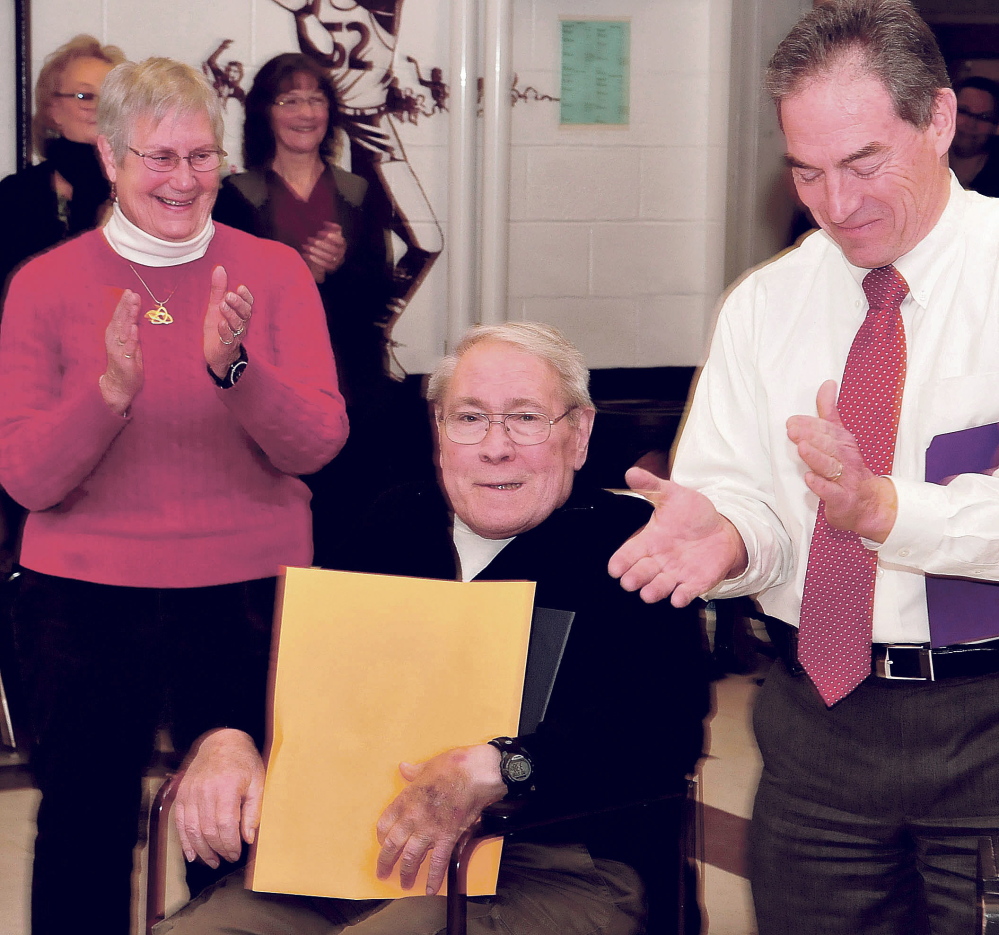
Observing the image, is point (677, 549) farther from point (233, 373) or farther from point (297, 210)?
point (297, 210)

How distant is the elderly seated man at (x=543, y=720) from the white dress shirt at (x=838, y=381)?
188 mm

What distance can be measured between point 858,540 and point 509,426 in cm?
52

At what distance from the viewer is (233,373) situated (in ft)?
6.12

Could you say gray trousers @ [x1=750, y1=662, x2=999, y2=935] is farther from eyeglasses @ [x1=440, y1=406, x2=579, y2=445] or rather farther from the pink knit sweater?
the pink knit sweater

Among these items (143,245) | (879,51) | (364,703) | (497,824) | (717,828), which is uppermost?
(879,51)

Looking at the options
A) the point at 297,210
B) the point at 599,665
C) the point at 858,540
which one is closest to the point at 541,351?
the point at 599,665

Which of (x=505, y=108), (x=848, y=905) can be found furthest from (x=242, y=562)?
(x=505, y=108)

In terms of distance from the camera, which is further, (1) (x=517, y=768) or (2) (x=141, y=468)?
(2) (x=141, y=468)

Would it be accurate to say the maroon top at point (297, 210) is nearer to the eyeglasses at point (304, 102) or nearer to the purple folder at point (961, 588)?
the eyeglasses at point (304, 102)

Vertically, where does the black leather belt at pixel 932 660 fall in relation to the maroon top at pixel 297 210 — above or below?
below

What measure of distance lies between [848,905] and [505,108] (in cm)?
303

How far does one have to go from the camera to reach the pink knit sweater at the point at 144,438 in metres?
1.87

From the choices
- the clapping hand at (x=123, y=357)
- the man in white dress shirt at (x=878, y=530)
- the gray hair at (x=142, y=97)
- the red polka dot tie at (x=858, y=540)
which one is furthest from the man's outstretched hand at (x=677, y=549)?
the gray hair at (x=142, y=97)

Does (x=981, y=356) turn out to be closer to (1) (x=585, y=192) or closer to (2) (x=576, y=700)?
(2) (x=576, y=700)
